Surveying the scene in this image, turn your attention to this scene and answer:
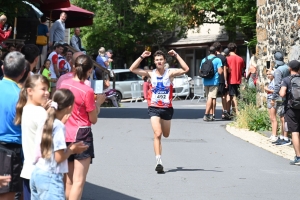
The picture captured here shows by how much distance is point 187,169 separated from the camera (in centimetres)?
1162

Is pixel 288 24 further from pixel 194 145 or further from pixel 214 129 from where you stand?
pixel 194 145

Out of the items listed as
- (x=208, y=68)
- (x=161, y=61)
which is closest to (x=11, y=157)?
(x=161, y=61)

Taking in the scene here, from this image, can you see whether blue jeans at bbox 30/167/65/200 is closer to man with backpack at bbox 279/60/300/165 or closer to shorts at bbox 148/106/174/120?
shorts at bbox 148/106/174/120

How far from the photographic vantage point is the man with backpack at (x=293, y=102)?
1216 centimetres

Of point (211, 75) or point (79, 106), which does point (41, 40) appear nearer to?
point (211, 75)

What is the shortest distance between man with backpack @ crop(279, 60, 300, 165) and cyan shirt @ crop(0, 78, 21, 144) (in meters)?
6.44

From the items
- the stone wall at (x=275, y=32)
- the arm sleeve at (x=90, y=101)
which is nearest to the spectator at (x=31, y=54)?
the arm sleeve at (x=90, y=101)

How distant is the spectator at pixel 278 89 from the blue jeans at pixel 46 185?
8.50 metres

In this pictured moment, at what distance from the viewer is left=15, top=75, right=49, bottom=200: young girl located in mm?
6344

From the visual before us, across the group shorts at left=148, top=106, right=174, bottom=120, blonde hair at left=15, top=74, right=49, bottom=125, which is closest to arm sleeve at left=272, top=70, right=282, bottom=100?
shorts at left=148, top=106, right=174, bottom=120

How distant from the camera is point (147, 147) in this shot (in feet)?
46.1

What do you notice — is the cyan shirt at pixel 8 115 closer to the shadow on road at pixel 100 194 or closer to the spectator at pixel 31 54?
the spectator at pixel 31 54

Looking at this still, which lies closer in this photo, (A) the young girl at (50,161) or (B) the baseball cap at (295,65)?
(A) the young girl at (50,161)

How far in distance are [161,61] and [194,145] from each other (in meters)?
3.82
